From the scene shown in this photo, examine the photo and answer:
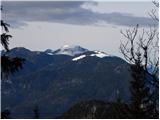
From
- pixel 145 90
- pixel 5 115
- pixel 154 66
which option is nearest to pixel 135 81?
pixel 145 90

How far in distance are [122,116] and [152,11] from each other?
771 inches

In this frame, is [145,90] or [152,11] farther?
[145,90]

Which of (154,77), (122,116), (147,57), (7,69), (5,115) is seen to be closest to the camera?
(7,69)

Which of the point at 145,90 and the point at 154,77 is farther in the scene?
the point at 145,90

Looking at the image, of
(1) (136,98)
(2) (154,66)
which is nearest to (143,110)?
(1) (136,98)

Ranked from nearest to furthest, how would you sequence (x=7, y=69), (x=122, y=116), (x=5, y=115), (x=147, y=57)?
(x=7, y=69)
(x=5, y=115)
(x=147, y=57)
(x=122, y=116)

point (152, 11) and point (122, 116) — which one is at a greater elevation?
point (152, 11)

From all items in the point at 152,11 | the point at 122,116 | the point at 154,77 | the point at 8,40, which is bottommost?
the point at 122,116

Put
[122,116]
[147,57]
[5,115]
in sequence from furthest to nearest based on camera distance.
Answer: [122,116]
[147,57]
[5,115]

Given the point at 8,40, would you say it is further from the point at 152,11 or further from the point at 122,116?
the point at 122,116

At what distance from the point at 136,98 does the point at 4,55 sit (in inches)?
1058

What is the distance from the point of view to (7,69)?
570 inches

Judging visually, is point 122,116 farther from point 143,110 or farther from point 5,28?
point 5,28

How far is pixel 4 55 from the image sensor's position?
14.8 metres
